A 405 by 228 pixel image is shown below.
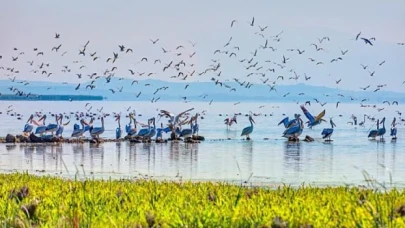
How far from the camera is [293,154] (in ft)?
111

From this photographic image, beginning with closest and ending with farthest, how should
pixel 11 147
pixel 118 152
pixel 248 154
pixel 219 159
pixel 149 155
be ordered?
pixel 219 159, pixel 248 154, pixel 149 155, pixel 118 152, pixel 11 147

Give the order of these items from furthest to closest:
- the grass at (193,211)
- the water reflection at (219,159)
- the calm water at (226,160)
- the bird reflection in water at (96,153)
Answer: the bird reflection in water at (96,153), the water reflection at (219,159), the calm water at (226,160), the grass at (193,211)

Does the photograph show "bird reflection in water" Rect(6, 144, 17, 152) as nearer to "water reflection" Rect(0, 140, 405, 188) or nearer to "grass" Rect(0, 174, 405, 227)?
"water reflection" Rect(0, 140, 405, 188)

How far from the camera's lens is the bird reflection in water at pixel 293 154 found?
28.8 metres

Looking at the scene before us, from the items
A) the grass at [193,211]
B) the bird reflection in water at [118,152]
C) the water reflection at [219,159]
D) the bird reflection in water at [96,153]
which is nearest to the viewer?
the grass at [193,211]

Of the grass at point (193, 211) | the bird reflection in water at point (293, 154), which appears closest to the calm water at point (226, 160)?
the bird reflection in water at point (293, 154)

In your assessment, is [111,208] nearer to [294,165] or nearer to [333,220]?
[333,220]

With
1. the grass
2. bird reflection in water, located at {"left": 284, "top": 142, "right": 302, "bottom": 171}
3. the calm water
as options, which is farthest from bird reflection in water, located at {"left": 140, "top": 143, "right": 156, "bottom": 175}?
the grass

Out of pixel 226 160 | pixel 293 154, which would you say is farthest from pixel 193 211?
pixel 293 154

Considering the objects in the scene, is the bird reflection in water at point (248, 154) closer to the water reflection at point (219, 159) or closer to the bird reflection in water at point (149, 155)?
the water reflection at point (219, 159)

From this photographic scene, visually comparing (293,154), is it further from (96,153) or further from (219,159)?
(96,153)

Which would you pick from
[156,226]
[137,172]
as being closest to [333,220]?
[156,226]

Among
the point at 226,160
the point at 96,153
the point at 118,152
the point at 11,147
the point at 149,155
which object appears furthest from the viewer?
the point at 11,147

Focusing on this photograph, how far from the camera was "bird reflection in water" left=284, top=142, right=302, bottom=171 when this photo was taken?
28844 millimetres
